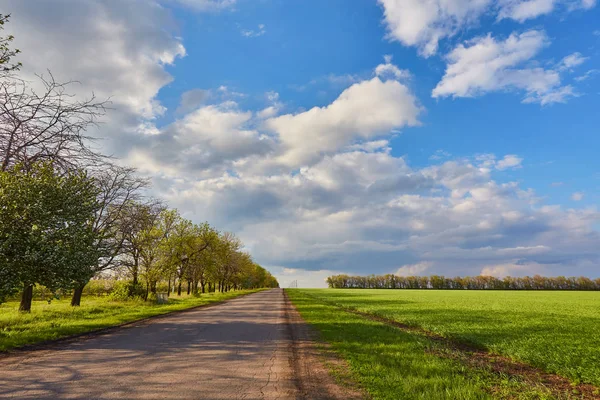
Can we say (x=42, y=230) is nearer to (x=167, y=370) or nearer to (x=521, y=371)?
(x=167, y=370)

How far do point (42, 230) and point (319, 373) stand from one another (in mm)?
13263

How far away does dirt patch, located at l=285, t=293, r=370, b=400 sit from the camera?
22.4 feet

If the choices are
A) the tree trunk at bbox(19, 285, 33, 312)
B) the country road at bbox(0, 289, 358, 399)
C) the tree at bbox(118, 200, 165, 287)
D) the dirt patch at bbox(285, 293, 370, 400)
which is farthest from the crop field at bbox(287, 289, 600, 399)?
the tree at bbox(118, 200, 165, 287)

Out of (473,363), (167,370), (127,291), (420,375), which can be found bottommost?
(473,363)

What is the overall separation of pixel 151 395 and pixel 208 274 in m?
58.5

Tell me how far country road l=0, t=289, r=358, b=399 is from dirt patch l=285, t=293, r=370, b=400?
0.03 metres

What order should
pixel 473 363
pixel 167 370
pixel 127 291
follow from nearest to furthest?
pixel 167 370 < pixel 473 363 < pixel 127 291

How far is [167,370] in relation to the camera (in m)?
8.22

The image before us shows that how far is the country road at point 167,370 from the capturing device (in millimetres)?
6652

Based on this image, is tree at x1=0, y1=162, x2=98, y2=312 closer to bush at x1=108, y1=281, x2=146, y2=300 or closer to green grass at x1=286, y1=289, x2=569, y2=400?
green grass at x1=286, y1=289, x2=569, y2=400

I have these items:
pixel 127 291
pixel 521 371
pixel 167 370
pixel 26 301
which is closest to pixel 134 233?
pixel 127 291

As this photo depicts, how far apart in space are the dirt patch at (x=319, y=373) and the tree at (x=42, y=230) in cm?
1064

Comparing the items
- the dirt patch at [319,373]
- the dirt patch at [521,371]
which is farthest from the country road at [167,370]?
the dirt patch at [521,371]

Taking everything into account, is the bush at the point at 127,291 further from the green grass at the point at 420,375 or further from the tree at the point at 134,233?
the green grass at the point at 420,375
